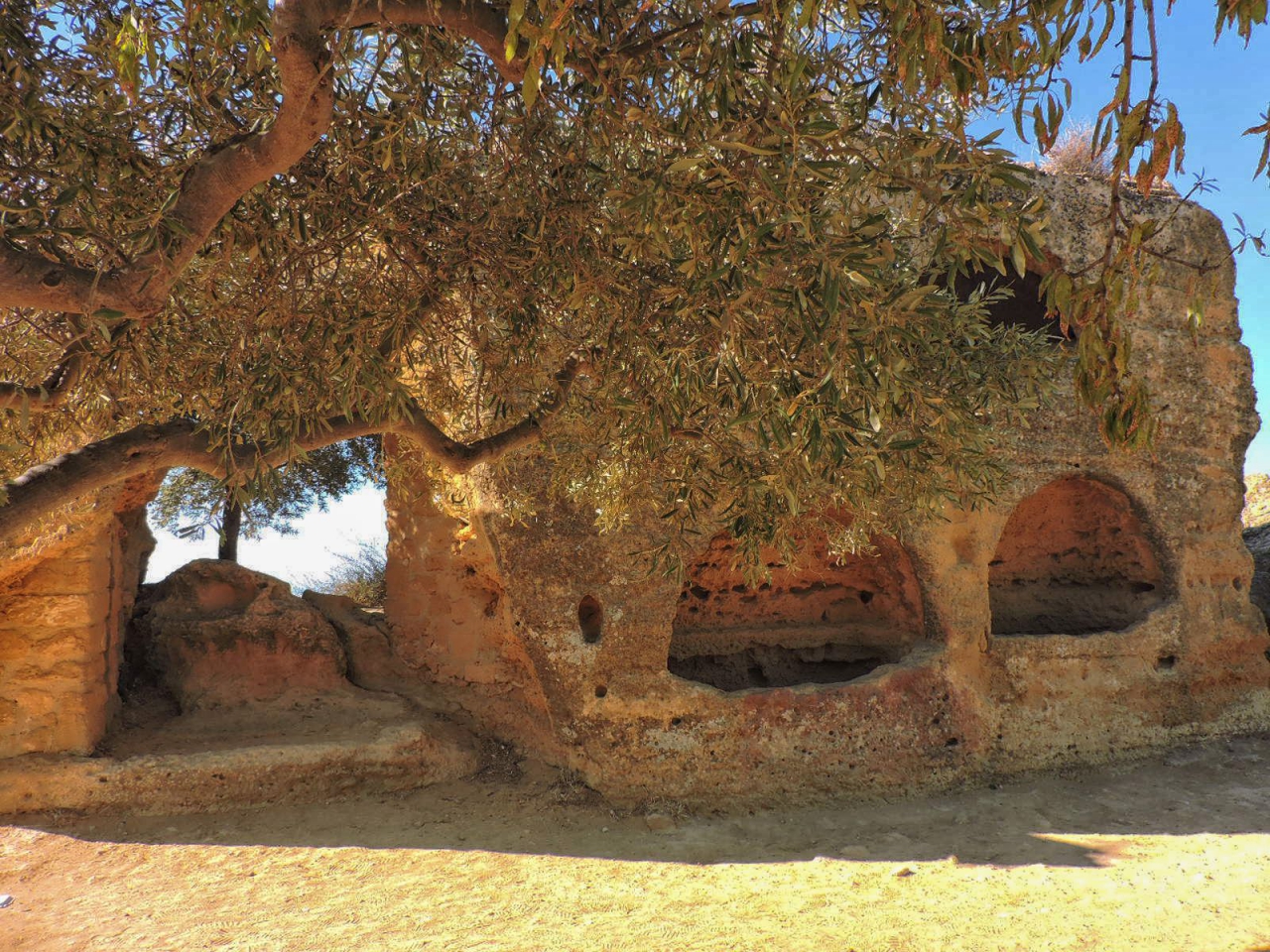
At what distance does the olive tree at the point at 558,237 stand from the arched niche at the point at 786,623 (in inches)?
176

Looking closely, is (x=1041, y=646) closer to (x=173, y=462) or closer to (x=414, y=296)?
(x=414, y=296)

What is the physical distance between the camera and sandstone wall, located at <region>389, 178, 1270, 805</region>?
902 cm

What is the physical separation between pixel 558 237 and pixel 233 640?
23.0 ft

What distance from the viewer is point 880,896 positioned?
6.89 metres

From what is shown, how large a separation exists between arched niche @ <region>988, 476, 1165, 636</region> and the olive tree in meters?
5.78

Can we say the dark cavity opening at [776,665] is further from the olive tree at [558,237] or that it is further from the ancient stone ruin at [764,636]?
the olive tree at [558,237]

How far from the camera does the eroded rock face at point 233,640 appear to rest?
32.6 ft

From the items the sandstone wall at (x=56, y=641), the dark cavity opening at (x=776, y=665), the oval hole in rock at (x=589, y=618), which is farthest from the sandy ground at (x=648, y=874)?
the dark cavity opening at (x=776, y=665)


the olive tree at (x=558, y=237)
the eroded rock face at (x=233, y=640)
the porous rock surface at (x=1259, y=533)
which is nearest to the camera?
the olive tree at (x=558, y=237)

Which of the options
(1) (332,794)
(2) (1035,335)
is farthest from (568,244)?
(1) (332,794)

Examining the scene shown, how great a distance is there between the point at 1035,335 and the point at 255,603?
7.93 m

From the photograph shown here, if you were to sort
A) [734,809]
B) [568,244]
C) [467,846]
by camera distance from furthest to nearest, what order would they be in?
[734,809] → [467,846] → [568,244]

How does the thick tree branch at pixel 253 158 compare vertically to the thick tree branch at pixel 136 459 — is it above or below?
above

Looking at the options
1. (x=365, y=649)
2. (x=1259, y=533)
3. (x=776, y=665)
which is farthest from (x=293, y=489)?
(x=1259, y=533)
